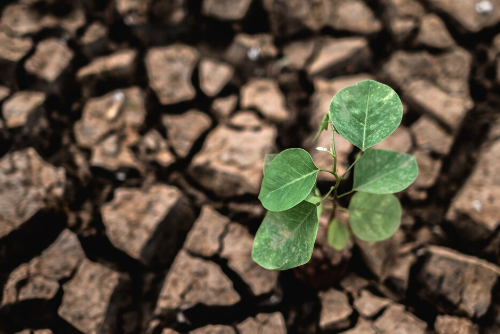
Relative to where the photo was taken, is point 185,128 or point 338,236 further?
point 185,128

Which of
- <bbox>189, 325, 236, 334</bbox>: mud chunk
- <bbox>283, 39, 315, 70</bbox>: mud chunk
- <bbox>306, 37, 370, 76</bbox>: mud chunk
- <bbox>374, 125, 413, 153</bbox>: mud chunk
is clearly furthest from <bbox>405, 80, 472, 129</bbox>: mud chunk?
<bbox>189, 325, 236, 334</bbox>: mud chunk

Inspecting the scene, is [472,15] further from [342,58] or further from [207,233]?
[207,233]

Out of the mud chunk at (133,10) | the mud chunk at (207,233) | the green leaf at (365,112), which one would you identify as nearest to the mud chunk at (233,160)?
the mud chunk at (207,233)

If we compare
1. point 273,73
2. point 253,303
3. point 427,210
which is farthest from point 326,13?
point 253,303

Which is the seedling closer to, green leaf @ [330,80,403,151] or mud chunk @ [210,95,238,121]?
green leaf @ [330,80,403,151]

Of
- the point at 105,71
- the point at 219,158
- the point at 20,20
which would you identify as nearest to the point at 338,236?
the point at 219,158

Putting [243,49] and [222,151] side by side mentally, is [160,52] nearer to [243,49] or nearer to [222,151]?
[243,49]

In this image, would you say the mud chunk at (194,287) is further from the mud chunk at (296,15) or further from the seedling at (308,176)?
the mud chunk at (296,15)
